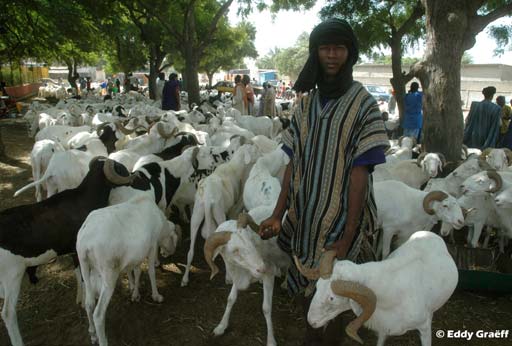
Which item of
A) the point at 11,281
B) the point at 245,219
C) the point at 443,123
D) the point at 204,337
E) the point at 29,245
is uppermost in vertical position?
the point at 443,123

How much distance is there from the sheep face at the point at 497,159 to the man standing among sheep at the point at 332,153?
4571mm

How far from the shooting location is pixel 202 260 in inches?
197

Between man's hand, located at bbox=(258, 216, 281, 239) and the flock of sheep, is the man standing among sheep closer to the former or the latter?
man's hand, located at bbox=(258, 216, 281, 239)

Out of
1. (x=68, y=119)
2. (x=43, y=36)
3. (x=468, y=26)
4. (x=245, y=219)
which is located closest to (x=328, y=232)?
(x=245, y=219)

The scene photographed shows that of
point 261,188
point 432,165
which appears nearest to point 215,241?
point 261,188

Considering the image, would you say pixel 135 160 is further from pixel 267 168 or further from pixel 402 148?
pixel 402 148

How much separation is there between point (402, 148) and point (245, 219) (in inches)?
218

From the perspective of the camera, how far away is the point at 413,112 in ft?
30.8

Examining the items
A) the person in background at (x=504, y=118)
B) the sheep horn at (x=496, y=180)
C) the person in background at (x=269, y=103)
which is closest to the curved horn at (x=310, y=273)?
the sheep horn at (x=496, y=180)

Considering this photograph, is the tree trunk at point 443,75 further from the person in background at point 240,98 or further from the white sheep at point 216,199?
the person in background at point 240,98

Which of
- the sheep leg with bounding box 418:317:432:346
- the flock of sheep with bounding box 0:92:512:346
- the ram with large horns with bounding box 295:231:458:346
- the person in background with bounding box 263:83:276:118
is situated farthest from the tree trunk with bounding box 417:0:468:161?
the person in background with bounding box 263:83:276:118

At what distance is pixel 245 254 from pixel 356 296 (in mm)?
996

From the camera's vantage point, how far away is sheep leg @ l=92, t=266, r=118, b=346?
10.3 feet

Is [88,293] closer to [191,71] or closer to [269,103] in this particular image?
[269,103]
